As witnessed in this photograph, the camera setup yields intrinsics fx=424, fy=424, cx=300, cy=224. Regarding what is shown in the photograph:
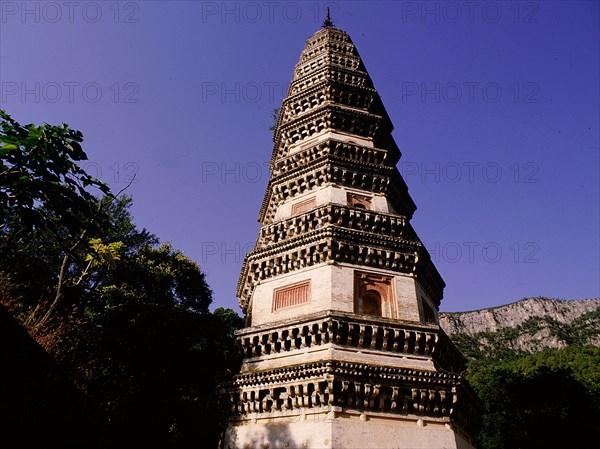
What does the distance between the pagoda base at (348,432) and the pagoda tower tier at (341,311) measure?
3cm

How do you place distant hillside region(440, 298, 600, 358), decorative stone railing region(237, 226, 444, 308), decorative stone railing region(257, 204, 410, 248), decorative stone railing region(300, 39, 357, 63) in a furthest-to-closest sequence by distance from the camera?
distant hillside region(440, 298, 600, 358)
decorative stone railing region(300, 39, 357, 63)
decorative stone railing region(257, 204, 410, 248)
decorative stone railing region(237, 226, 444, 308)

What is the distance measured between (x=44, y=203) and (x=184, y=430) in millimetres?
20435

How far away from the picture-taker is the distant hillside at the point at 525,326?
11288cm

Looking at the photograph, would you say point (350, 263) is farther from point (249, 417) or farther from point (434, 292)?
point (249, 417)

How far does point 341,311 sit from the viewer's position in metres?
14.1

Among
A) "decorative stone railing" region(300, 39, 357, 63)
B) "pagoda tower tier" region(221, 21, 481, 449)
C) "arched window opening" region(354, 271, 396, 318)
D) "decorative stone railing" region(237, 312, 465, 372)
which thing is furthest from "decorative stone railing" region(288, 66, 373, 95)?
"decorative stone railing" region(237, 312, 465, 372)

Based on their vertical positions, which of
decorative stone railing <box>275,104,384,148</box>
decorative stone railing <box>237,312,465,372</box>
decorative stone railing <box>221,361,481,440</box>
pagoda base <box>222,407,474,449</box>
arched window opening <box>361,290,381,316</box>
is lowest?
pagoda base <box>222,407,474,449</box>

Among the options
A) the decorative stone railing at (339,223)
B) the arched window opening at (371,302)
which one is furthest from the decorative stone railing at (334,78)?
the arched window opening at (371,302)

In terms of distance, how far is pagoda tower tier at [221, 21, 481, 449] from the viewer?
12648 millimetres

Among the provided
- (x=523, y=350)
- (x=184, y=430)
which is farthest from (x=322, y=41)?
(x=523, y=350)

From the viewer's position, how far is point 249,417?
1365 centimetres

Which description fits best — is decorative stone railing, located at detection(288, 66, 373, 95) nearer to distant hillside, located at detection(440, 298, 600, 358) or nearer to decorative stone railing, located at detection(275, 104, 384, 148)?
decorative stone railing, located at detection(275, 104, 384, 148)

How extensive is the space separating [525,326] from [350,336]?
13051 centimetres

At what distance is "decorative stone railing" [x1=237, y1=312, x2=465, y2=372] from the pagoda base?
2121mm
